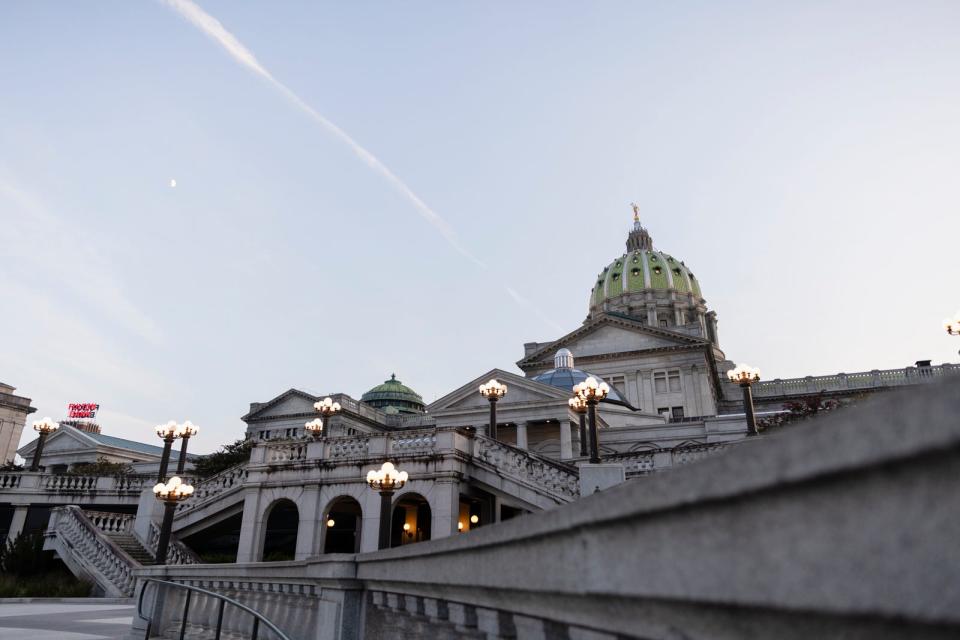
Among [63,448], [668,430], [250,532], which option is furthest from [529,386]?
[63,448]

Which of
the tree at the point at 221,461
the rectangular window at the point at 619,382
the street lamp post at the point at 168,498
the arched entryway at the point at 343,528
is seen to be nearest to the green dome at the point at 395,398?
the rectangular window at the point at 619,382

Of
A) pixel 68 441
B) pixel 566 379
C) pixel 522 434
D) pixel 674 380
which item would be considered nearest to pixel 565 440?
pixel 522 434

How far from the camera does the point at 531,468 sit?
927 inches

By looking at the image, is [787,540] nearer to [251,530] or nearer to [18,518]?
[251,530]

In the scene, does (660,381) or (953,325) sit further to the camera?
(660,381)

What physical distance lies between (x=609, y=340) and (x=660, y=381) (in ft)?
24.5

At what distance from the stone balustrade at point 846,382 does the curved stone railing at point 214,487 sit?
6241 cm

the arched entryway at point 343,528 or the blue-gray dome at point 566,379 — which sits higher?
the blue-gray dome at point 566,379

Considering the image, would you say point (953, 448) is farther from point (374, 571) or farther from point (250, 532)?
point (250, 532)

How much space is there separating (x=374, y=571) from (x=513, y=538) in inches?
170

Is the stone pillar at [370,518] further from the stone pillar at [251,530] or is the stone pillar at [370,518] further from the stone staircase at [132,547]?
the stone staircase at [132,547]

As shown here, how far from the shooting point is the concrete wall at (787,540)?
51.3 inches

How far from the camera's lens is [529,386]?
4884 centimetres

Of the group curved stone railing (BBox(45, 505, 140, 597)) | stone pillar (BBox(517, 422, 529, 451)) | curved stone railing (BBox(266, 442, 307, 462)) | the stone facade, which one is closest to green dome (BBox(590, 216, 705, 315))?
stone pillar (BBox(517, 422, 529, 451))
